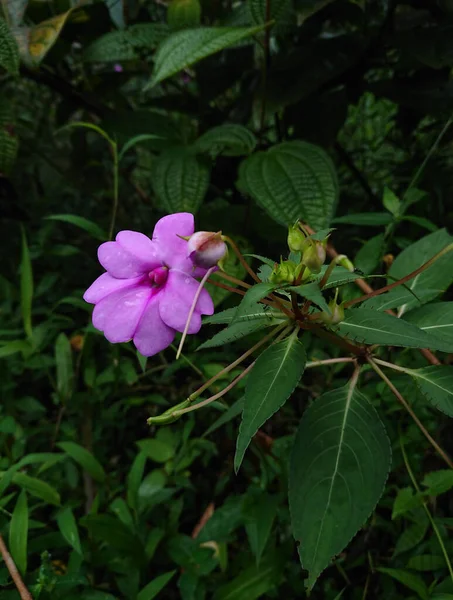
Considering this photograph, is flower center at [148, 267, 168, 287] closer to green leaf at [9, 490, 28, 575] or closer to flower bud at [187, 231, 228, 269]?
flower bud at [187, 231, 228, 269]

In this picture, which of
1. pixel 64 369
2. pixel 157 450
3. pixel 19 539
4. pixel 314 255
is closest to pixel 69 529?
pixel 19 539

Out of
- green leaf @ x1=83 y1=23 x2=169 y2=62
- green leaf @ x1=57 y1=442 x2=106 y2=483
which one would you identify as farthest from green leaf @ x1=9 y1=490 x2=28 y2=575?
green leaf @ x1=83 y1=23 x2=169 y2=62

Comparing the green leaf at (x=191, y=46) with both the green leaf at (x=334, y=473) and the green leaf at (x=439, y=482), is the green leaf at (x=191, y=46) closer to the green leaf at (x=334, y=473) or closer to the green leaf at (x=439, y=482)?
the green leaf at (x=334, y=473)

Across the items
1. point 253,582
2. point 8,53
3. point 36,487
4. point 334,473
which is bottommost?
point 253,582

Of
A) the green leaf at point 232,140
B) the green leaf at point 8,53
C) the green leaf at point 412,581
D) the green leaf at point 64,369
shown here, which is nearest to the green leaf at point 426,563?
the green leaf at point 412,581

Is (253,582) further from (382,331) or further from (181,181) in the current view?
(181,181)
